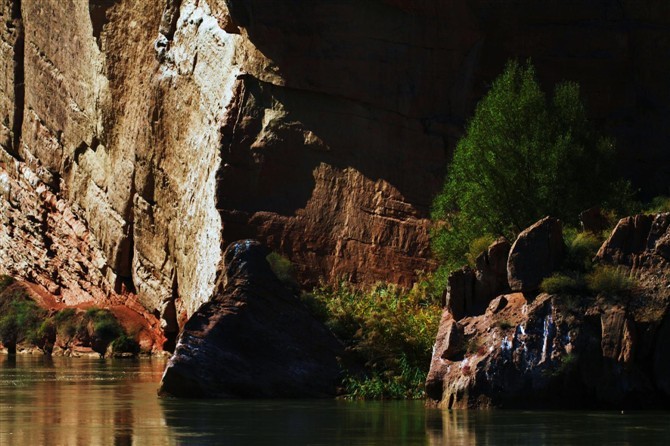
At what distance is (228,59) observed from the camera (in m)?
45.9

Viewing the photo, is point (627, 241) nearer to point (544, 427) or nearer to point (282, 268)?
point (544, 427)

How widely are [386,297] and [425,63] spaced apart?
829 centimetres

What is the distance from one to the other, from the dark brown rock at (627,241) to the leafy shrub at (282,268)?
11.8m

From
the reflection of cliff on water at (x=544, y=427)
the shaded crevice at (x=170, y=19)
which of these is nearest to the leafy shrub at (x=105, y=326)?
the shaded crevice at (x=170, y=19)

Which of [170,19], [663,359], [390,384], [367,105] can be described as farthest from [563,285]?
[170,19]

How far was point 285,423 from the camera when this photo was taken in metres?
22.0

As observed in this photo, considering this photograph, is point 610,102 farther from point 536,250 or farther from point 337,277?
point 536,250

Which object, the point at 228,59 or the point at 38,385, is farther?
the point at 228,59

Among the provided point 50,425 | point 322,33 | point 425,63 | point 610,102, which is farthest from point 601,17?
point 50,425

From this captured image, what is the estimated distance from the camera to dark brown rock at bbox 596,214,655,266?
25.8m

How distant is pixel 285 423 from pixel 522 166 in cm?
1561

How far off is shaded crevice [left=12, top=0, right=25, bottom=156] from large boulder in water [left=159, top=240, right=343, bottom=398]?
40.7 metres

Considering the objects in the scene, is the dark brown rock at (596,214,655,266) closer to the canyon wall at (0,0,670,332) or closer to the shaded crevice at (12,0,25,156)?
the canyon wall at (0,0,670,332)

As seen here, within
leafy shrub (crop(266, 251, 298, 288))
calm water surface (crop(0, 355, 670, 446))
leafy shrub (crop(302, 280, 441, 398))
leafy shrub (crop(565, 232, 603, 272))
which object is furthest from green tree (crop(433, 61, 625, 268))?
calm water surface (crop(0, 355, 670, 446))
